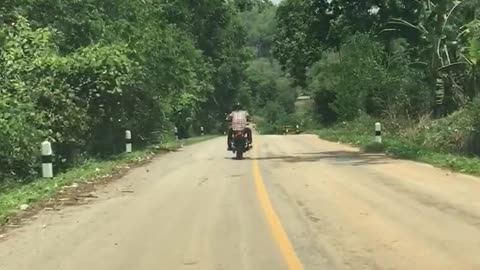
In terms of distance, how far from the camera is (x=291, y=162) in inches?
858

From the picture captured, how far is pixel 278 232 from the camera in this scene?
968 centimetres

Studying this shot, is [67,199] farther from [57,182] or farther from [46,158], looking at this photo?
→ [46,158]

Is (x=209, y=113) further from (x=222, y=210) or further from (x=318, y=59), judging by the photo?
(x=222, y=210)

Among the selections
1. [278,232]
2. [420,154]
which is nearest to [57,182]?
[278,232]

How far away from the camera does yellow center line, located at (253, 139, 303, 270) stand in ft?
25.8

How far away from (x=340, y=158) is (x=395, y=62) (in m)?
17.8

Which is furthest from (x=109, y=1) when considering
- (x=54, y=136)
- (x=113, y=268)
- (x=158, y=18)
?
(x=113, y=268)

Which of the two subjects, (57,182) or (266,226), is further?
(57,182)

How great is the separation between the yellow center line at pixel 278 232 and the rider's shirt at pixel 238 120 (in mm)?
8265

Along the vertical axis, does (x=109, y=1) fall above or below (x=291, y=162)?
above

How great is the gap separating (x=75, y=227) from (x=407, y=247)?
5.02 meters

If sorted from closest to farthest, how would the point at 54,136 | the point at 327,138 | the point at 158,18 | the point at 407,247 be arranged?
the point at 407,247, the point at 54,136, the point at 158,18, the point at 327,138

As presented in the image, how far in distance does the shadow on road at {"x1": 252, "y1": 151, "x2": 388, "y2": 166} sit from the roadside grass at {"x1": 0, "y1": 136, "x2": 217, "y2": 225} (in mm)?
4778

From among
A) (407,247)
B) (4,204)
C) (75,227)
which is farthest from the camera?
(4,204)
